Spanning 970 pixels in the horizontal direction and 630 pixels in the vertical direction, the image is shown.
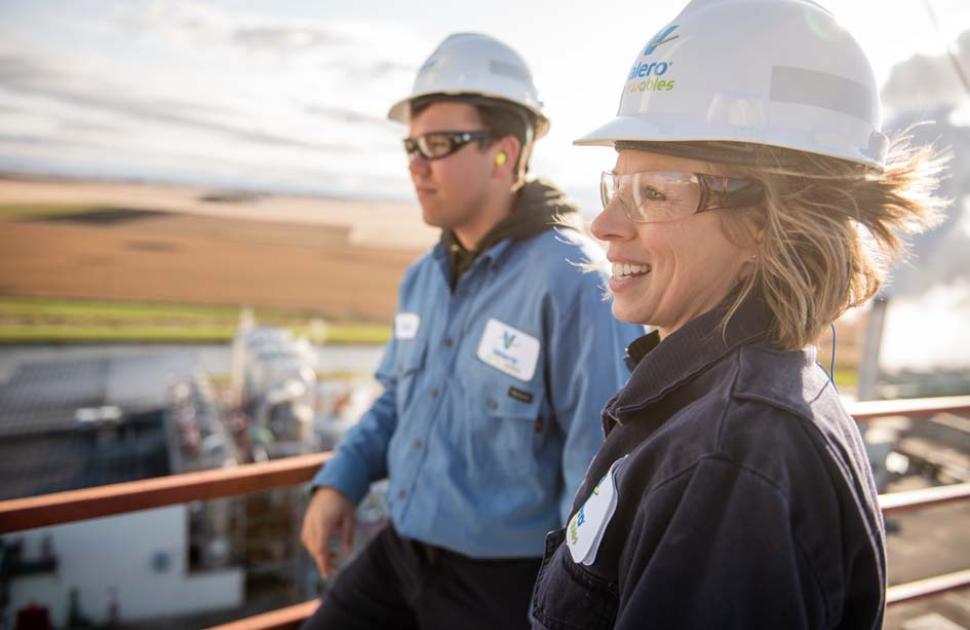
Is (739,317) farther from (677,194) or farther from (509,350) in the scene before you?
(509,350)

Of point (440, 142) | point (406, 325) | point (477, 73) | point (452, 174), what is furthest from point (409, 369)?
point (477, 73)

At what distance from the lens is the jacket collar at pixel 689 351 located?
0.97m

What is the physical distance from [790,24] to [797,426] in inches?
23.9

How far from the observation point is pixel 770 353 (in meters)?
0.93

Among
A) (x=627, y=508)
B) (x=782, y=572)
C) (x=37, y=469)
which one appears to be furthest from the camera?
(x=37, y=469)

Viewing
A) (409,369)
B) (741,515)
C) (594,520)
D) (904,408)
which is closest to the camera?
(741,515)

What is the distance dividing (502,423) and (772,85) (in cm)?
117

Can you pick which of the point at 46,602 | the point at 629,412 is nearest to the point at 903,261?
the point at 629,412

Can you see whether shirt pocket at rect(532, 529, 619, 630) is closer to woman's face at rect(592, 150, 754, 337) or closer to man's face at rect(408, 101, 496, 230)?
woman's face at rect(592, 150, 754, 337)

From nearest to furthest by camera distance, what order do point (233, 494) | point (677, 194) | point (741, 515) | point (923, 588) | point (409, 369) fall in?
point (741, 515)
point (677, 194)
point (233, 494)
point (409, 369)
point (923, 588)

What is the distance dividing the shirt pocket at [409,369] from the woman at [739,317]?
1001 millimetres

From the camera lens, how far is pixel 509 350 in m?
1.94

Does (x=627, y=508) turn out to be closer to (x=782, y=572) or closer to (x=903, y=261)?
(x=782, y=572)

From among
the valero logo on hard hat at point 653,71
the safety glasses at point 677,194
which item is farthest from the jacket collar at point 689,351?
the valero logo on hard hat at point 653,71
